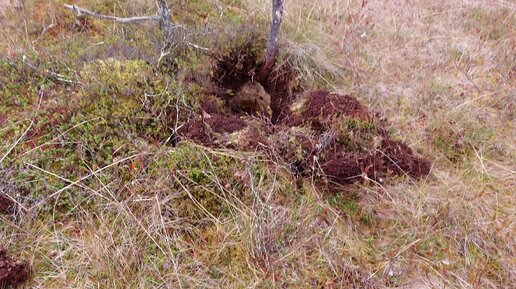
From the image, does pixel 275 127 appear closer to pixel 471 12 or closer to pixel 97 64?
pixel 97 64

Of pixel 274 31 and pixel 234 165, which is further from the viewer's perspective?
pixel 274 31

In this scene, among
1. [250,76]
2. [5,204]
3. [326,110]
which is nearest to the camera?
[5,204]

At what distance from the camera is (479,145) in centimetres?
279

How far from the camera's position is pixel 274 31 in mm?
2914

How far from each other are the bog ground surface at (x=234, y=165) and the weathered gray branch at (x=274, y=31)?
0.39 ft

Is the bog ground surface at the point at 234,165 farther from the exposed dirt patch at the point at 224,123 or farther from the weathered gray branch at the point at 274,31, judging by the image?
the weathered gray branch at the point at 274,31

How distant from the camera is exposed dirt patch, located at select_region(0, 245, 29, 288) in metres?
1.79

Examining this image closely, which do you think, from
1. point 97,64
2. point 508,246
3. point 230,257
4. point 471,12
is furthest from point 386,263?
point 471,12

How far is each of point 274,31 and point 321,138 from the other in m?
1.04

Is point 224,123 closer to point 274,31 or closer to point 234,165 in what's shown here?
point 234,165

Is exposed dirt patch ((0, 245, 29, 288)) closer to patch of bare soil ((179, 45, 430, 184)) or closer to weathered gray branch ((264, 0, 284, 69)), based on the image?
patch of bare soil ((179, 45, 430, 184))

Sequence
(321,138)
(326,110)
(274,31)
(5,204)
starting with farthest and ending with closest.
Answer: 1. (274,31)
2. (326,110)
3. (321,138)
4. (5,204)

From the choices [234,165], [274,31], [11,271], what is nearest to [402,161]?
[234,165]

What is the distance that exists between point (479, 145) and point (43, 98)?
3247mm
